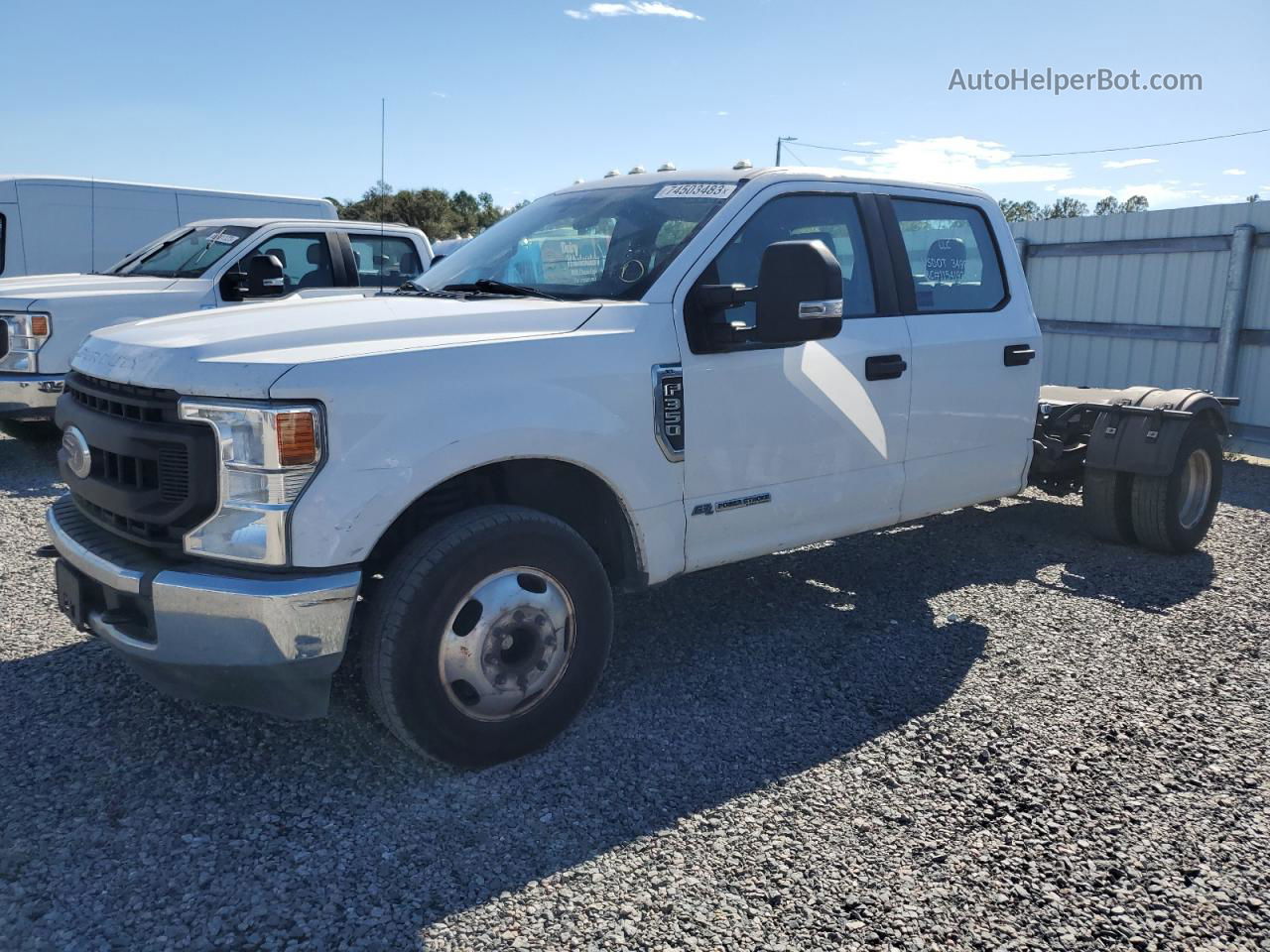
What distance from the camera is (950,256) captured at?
16.6ft

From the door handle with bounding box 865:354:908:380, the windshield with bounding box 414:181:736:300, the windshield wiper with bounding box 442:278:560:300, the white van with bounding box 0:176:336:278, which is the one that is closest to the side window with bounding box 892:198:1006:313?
the door handle with bounding box 865:354:908:380

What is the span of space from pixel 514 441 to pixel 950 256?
2769 mm

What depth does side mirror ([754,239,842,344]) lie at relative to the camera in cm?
356

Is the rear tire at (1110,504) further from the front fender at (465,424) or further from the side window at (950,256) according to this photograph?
the front fender at (465,424)

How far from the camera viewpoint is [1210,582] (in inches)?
226

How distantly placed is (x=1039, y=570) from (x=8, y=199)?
40.9ft

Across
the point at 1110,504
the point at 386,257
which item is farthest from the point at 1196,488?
the point at 386,257

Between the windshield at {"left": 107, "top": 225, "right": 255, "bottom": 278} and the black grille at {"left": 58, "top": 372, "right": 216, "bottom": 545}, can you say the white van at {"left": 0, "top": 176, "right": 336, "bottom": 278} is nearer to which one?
the windshield at {"left": 107, "top": 225, "right": 255, "bottom": 278}

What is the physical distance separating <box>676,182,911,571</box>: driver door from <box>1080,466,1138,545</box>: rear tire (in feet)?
7.34

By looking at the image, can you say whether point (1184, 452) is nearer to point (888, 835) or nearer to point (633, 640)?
point (633, 640)

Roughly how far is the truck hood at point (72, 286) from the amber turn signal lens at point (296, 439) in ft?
20.8

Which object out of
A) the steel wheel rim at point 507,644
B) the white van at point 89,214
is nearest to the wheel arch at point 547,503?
the steel wheel rim at point 507,644

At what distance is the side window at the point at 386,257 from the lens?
32.4ft

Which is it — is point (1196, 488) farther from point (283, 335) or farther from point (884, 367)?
point (283, 335)
